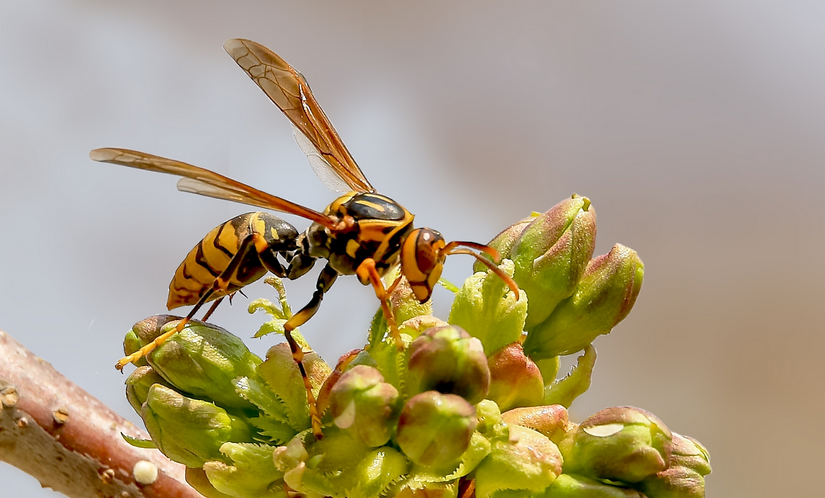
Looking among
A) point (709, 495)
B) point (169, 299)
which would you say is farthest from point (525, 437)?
point (709, 495)

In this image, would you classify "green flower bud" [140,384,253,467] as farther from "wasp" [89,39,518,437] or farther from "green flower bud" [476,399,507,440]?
"green flower bud" [476,399,507,440]

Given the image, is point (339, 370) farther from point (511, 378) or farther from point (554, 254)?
point (554, 254)

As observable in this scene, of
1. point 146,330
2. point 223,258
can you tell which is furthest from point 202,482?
point 223,258

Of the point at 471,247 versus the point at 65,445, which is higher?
the point at 471,247

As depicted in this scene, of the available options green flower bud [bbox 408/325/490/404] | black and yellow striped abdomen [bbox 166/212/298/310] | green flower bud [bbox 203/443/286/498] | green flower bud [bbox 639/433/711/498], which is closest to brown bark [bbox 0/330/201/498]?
black and yellow striped abdomen [bbox 166/212/298/310]

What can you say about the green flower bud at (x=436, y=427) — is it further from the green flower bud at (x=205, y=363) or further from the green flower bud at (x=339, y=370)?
the green flower bud at (x=205, y=363)

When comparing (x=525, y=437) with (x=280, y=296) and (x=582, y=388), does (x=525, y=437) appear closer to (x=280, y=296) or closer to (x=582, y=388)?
(x=582, y=388)

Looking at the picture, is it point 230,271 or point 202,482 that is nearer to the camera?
point 202,482
